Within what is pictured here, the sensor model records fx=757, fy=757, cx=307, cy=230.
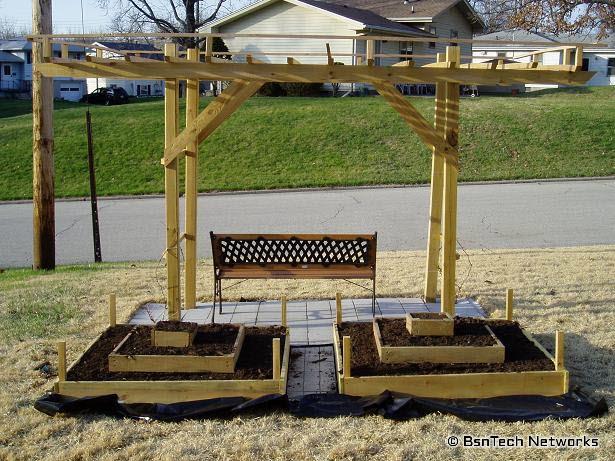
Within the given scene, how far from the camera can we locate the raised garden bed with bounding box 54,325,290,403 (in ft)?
18.8

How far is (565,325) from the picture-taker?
307 inches

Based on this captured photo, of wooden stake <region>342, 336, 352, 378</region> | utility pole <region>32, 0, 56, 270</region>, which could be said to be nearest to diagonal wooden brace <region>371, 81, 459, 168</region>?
wooden stake <region>342, 336, 352, 378</region>

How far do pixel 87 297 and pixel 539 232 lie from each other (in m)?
8.88

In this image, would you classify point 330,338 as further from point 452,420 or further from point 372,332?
point 452,420

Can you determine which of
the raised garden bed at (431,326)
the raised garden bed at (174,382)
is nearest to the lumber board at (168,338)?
the raised garden bed at (174,382)

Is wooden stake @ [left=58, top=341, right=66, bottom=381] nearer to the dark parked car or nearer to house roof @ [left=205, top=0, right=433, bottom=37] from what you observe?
house roof @ [left=205, top=0, right=433, bottom=37]

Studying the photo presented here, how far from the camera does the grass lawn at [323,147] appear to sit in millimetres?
22359

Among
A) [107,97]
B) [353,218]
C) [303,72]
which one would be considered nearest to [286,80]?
[303,72]

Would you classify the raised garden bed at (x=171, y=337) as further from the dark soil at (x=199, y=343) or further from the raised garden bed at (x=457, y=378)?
the raised garden bed at (x=457, y=378)

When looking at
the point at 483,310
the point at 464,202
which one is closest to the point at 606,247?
the point at 483,310

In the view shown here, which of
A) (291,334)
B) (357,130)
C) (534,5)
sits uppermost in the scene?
(534,5)

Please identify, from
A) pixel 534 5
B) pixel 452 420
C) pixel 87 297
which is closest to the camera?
pixel 452 420

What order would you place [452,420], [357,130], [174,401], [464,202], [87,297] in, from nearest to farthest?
1. [452,420]
2. [174,401]
3. [87,297]
4. [464,202]
5. [357,130]

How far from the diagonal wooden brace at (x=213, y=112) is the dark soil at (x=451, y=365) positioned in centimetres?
242
